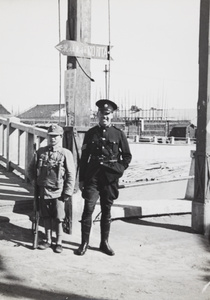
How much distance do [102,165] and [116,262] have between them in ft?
4.01

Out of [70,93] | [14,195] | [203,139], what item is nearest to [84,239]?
[14,195]

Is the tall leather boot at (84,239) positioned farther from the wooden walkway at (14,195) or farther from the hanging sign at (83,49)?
the hanging sign at (83,49)

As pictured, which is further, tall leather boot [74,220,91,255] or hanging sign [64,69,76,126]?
hanging sign [64,69,76,126]

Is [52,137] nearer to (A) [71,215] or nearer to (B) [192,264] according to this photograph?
(A) [71,215]

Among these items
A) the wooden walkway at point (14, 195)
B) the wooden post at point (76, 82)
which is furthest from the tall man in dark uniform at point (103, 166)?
the wooden walkway at point (14, 195)

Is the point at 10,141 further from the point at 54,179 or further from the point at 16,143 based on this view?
the point at 54,179

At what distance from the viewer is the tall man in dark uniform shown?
5.40 meters

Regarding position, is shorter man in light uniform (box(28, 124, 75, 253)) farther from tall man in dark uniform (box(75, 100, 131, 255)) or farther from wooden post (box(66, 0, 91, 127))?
wooden post (box(66, 0, 91, 127))

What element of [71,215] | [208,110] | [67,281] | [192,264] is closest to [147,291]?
[67,281]

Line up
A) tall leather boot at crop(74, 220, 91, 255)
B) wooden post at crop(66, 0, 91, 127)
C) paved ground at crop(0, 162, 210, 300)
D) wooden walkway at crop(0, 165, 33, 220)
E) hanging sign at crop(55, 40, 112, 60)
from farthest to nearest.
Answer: wooden walkway at crop(0, 165, 33, 220) < wooden post at crop(66, 0, 91, 127) < hanging sign at crop(55, 40, 112, 60) < tall leather boot at crop(74, 220, 91, 255) < paved ground at crop(0, 162, 210, 300)

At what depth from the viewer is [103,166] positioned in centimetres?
539

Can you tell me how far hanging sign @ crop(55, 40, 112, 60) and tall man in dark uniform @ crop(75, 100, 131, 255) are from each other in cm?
106

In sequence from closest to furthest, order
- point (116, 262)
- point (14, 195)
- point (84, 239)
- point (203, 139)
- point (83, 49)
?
point (116, 262) < point (84, 239) < point (83, 49) < point (203, 139) < point (14, 195)

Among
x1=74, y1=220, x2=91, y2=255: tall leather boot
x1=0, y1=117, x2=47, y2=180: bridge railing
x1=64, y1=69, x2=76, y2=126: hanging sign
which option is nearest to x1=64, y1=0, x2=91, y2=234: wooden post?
x1=64, y1=69, x2=76, y2=126: hanging sign
